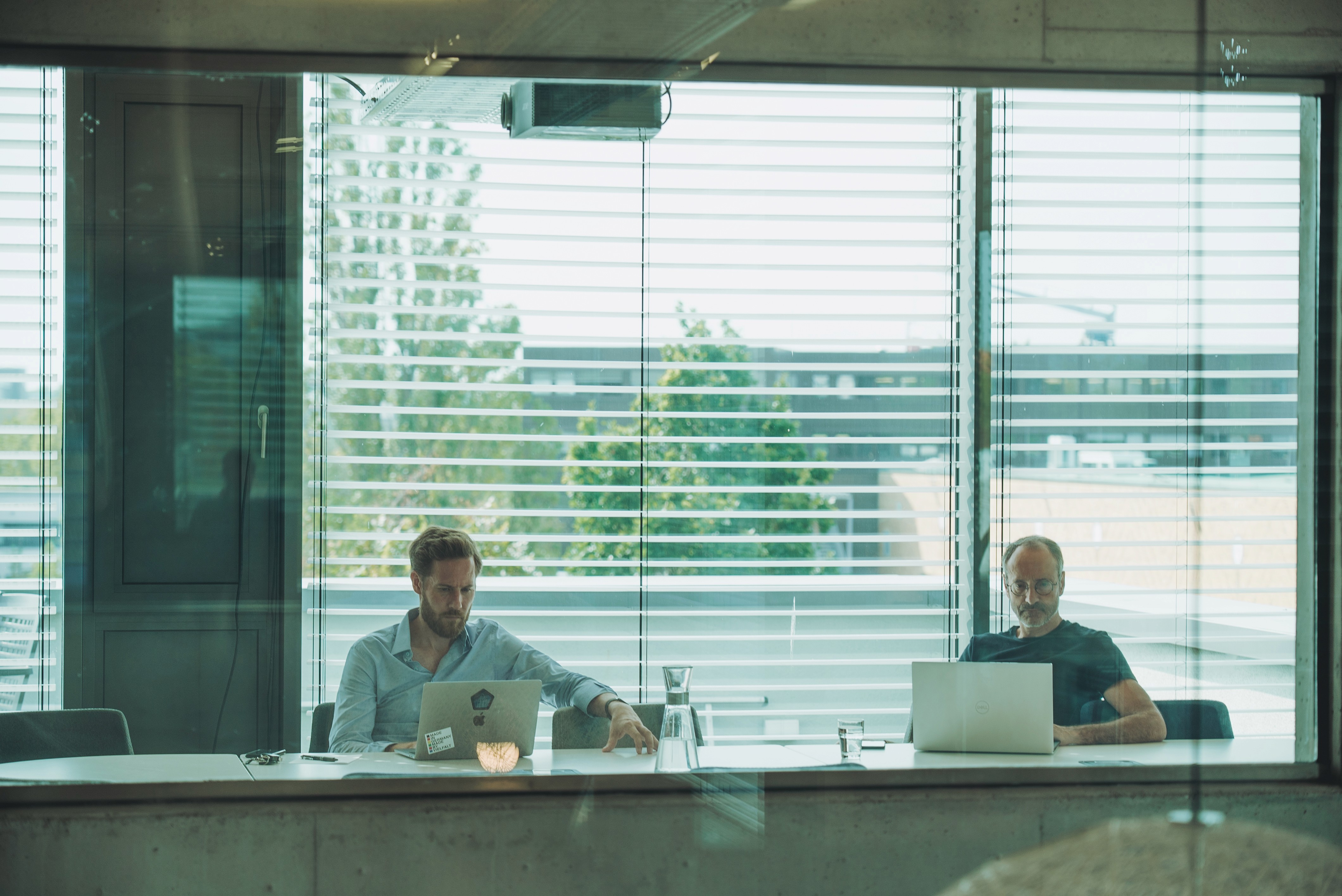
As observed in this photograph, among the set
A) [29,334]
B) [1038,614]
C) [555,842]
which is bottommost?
[555,842]

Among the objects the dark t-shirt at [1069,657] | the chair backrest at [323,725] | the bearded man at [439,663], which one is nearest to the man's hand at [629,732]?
the bearded man at [439,663]

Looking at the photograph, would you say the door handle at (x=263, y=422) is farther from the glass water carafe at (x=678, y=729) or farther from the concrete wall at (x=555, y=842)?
the glass water carafe at (x=678, y=729)

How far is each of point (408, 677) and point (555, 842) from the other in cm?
64

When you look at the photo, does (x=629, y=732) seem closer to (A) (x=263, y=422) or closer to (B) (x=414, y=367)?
(B) (x=414, y=367)

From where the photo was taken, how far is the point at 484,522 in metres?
3.13

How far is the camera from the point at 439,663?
3.08 metres

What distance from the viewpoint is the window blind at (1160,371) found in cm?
336

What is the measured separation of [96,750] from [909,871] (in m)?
2.39

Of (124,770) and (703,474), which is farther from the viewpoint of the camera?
(703,474)

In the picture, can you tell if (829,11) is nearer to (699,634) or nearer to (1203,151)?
(1203,151)

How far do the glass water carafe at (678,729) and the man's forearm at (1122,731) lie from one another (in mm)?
1124

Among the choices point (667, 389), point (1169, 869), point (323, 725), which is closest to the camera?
point (1169, 869)

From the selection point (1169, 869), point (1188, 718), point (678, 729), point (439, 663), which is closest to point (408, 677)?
point (439, 663)

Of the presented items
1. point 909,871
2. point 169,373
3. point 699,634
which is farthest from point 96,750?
point 909,871
